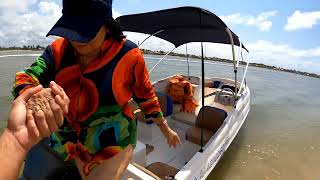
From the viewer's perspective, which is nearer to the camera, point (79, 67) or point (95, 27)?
point (95, 27)

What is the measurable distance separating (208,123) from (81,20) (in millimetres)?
3571

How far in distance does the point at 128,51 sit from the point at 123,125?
452 millimetres

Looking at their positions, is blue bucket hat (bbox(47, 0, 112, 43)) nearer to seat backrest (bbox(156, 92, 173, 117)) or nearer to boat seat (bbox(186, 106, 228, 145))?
boat seat (bbox(186, 106, 228, 145))

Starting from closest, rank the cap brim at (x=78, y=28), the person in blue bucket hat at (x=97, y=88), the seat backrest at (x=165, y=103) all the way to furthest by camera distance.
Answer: the cap brim at (x=78, y=28) → the person in blue bucket hat at (x=97, y=88) → the seat backrest at (x=165, y=103)

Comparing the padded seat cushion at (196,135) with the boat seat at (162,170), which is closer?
the boat seat at (162,170)

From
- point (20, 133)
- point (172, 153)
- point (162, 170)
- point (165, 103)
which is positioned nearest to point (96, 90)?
point (20, 133)

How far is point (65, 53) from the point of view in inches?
62.1

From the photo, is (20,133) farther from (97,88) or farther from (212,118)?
(212,118)

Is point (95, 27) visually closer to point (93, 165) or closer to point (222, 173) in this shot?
point (93, 165)

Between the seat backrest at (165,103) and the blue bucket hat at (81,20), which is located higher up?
the blue bucket hat at (81,20)

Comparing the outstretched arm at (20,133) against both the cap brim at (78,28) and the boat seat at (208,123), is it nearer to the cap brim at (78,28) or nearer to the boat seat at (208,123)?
the cap brim at (78,28)

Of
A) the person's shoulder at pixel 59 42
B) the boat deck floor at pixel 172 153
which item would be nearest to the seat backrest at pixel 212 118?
the boat deck floor at pixel 172 153

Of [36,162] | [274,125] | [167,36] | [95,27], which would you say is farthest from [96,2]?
[274,125]

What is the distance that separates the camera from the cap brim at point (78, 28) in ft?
4.45
